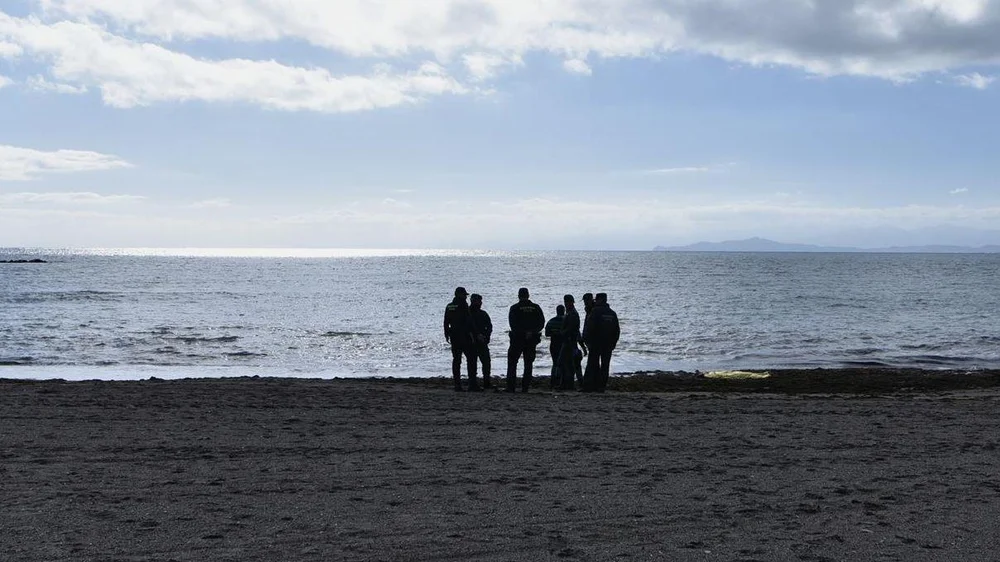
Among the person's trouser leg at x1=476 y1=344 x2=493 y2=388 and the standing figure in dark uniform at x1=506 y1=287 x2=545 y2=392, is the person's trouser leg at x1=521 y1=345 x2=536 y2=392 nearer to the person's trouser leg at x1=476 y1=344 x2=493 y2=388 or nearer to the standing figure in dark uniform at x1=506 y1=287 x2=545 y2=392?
the standing figure in dark uniform at x1=506 y1=287 x2=545 y2=392

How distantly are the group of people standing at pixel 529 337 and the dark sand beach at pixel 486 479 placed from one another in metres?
1.64

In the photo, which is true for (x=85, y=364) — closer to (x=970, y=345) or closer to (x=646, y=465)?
(x=646, y=465)

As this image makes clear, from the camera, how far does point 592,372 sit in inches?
587

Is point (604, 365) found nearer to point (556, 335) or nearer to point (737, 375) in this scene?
point (556, 335)

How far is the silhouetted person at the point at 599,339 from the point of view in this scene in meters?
14.8

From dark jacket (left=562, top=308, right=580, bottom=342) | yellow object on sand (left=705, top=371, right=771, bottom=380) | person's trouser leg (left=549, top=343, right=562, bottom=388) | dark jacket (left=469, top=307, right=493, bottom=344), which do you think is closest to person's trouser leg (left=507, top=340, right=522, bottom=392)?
dark jacket (left=469, top=307, right=493, bottom=344)

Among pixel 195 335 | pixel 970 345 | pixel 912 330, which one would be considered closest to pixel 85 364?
pixel 195 335

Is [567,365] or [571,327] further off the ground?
[571,327]

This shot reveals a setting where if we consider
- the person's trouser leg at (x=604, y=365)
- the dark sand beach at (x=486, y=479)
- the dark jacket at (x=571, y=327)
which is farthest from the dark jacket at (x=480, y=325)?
the person's trouser leg at (x=604, y=365)

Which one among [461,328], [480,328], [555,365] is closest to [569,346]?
[555,365]

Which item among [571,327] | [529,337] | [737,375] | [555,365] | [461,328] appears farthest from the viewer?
[737,375]

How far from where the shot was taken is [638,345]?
2819cm

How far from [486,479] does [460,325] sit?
6.95 m

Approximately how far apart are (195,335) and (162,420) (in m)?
20.6
